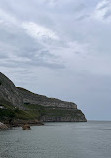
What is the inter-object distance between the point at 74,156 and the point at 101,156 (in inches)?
213

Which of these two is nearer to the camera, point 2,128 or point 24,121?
point 2,128

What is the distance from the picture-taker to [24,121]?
189250 millimetres

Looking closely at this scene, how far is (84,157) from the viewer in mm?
55344

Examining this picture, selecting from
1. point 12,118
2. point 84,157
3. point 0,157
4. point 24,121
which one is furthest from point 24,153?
point 24,121

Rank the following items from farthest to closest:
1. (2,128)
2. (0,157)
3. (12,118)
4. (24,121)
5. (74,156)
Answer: (24,121)
(12,118)
(2,128)
(74,156)
(0,157)

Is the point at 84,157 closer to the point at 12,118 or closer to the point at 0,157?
the point at 0,157

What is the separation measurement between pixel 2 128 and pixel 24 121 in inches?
2097

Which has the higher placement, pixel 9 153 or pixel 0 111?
pixel 0 111

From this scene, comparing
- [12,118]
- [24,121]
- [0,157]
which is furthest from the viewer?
[24,121]

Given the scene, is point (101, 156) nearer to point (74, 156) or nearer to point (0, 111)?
point (74, 156)

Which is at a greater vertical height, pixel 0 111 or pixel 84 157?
pixel 0 111

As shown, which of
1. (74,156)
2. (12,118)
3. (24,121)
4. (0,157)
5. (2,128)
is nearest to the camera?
(0,157)

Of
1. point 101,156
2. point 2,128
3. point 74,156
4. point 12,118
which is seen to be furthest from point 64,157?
point 12,118

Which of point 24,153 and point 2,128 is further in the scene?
point 2,128
